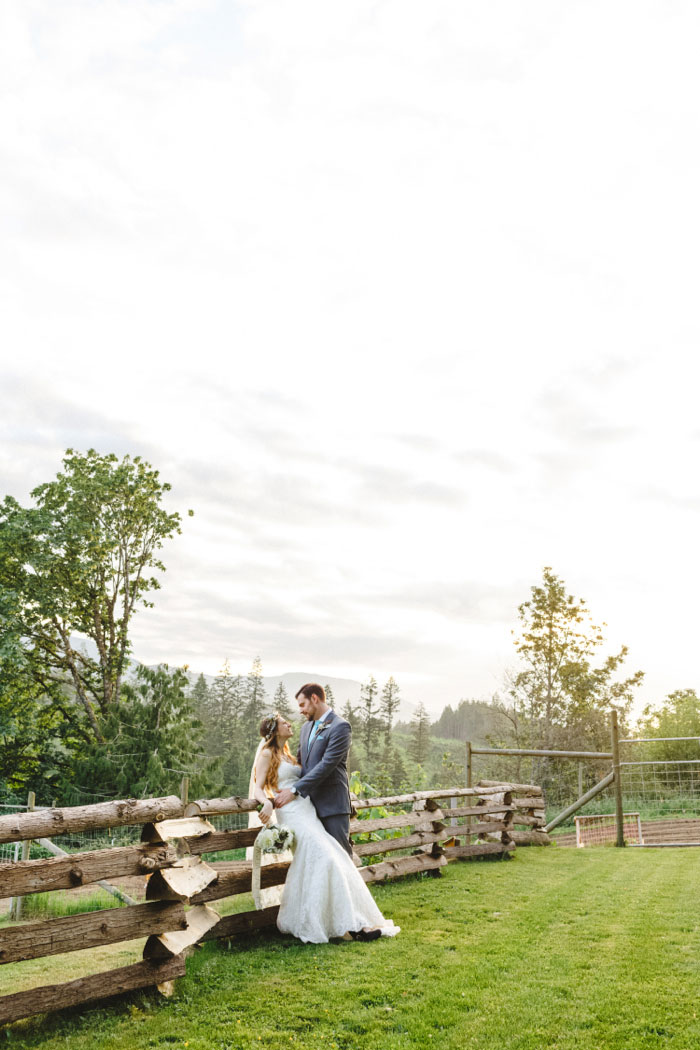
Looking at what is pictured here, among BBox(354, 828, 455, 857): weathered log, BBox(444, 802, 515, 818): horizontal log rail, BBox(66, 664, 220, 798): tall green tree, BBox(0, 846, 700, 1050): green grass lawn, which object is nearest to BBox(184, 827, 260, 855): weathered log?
BBox(0, 846, 700, 1050): green grass lawn

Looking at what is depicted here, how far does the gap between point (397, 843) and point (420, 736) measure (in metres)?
46.6

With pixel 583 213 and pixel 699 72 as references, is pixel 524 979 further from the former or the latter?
pixel 583 213

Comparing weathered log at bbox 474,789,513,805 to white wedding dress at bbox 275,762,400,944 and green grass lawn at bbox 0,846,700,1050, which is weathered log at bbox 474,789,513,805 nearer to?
green grass lawn at bbox 0,846,700,1050

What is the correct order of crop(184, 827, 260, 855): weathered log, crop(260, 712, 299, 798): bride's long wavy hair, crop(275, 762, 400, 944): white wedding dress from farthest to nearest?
crop(260, 712, 299, 798): bride's long wavy hair, crop(275, 762, 400, 944): white wedding dress, crop(184, 827, 260, 855): weathered log

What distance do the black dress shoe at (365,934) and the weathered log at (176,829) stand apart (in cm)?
148

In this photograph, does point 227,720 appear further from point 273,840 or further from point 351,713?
point 273,840

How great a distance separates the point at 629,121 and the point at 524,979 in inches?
323

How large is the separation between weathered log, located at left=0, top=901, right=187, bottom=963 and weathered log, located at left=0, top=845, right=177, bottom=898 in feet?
0.63

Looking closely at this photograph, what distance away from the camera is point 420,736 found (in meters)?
53.9

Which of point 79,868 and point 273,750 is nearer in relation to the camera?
point 79,868

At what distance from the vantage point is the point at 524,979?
509cm

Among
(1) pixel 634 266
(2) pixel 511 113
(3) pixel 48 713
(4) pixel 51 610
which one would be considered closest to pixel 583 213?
(1) pixel 634 266

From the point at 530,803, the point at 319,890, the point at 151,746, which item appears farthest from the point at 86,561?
the point at 319,890

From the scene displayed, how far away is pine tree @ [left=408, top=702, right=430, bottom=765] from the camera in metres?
52.5
